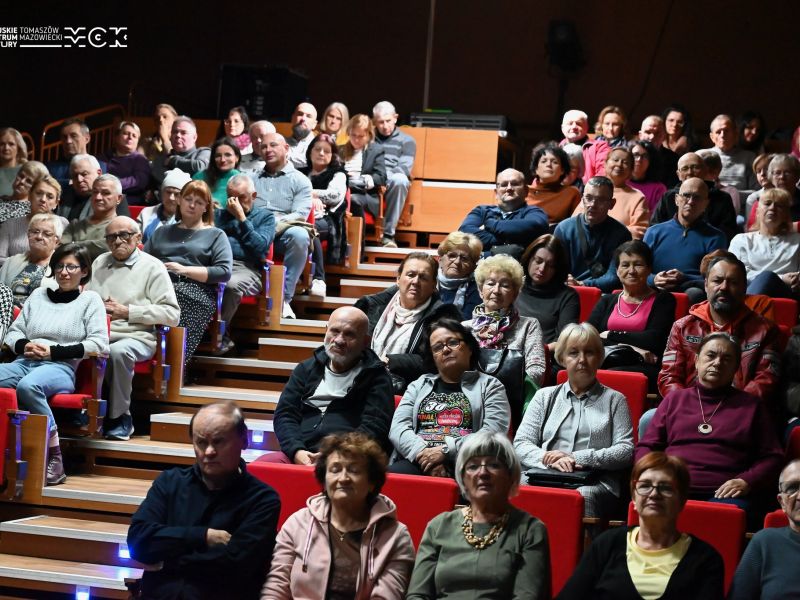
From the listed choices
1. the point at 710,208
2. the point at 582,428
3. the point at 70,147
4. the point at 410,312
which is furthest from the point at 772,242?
the point at 70,147

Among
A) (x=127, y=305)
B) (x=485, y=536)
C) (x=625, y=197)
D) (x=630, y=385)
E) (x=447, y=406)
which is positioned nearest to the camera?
(x=485, y=536)

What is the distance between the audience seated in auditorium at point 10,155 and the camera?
6.47 metres

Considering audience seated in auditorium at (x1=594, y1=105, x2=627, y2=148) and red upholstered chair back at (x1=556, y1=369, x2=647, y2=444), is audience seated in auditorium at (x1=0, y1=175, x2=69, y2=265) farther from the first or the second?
audience seated in auditorium at (x1=594, y1=105, x2=627, y2=148)

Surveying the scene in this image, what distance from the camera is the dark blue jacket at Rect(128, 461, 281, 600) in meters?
3.03

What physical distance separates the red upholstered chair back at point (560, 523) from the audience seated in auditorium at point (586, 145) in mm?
3808

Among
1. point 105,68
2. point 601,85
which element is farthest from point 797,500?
point 105,68

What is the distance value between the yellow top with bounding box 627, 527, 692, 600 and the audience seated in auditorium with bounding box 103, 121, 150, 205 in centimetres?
479

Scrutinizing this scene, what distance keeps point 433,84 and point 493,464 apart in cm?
660

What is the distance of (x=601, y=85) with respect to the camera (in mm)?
8922

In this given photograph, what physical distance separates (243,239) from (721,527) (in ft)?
10.1

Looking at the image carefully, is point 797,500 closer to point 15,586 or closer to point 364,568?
point 364,568

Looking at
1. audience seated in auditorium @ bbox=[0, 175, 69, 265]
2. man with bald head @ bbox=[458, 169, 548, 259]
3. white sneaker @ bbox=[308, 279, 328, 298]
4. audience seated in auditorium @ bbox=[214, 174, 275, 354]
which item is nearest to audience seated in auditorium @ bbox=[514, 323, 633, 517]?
man with bald head @ bbox=[458, 169, 548, 259]

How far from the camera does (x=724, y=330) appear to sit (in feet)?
13.9

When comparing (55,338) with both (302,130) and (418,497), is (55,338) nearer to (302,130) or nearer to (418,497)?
(418,497)
